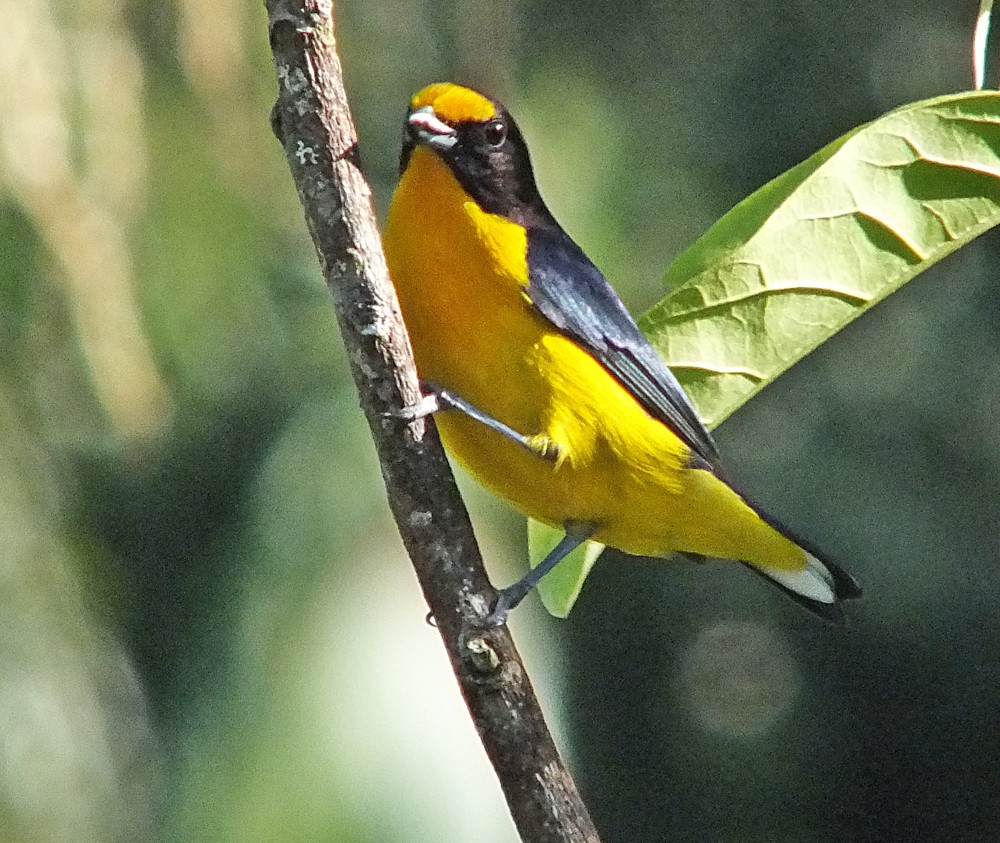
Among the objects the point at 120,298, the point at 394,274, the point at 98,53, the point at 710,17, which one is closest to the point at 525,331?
the point at 394,274

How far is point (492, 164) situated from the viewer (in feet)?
5.26

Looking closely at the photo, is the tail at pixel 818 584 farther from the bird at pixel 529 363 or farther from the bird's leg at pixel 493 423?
the bird's leg at pixel 493 423

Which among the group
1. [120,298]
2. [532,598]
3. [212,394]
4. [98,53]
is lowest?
[532,598]

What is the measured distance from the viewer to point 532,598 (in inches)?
120

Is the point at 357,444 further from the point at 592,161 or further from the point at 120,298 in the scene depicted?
the point at 592,161

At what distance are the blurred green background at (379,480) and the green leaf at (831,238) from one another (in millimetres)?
1075

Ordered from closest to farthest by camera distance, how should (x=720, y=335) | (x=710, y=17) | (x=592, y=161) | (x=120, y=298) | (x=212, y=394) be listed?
(x=720, y=335)
(x=120, y=298)
(x=212, y=394)
(x=592, y=161)
(x=710, y=17)

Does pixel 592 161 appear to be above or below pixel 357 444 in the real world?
above

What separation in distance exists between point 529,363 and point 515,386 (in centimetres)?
3

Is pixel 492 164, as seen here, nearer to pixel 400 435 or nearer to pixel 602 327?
pixel 602 327

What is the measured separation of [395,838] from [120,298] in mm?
978

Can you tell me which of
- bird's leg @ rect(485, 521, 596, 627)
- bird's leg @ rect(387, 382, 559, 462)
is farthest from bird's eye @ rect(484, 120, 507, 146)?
bird's leg @ rect(485, 521, 596, 627)

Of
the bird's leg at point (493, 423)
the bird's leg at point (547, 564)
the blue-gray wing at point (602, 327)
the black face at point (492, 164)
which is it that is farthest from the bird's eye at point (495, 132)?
the bird's leg at point (547, 564)

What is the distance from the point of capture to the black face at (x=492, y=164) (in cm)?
158
